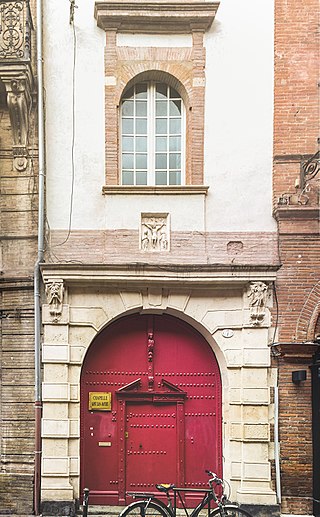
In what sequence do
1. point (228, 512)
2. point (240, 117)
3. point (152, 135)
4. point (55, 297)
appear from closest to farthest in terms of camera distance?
point (228, 512), point (55, 297), point (240, 117), point (152, 135)

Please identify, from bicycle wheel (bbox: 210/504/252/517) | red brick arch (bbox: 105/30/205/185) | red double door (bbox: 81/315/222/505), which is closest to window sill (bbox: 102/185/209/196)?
red brick arch (bbox: 105/30/205/185)

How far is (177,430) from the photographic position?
1114 cm

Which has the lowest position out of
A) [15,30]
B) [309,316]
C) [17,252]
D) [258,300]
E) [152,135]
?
[309,316]

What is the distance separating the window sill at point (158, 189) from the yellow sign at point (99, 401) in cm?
339

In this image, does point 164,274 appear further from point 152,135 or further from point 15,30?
point 15,30

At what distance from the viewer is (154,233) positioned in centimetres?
1112

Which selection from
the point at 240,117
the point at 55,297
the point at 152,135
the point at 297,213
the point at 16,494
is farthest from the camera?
the point at 152,135

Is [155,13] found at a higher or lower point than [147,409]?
higher

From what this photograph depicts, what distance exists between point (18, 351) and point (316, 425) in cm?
502

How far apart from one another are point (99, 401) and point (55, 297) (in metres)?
1.93

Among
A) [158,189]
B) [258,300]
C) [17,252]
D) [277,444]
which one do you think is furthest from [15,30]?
[277,444]

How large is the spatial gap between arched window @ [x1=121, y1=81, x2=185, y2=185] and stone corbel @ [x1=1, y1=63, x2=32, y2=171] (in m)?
1.66

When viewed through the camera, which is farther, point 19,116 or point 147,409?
point 147,409

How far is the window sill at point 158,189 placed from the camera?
1106 centimetres
